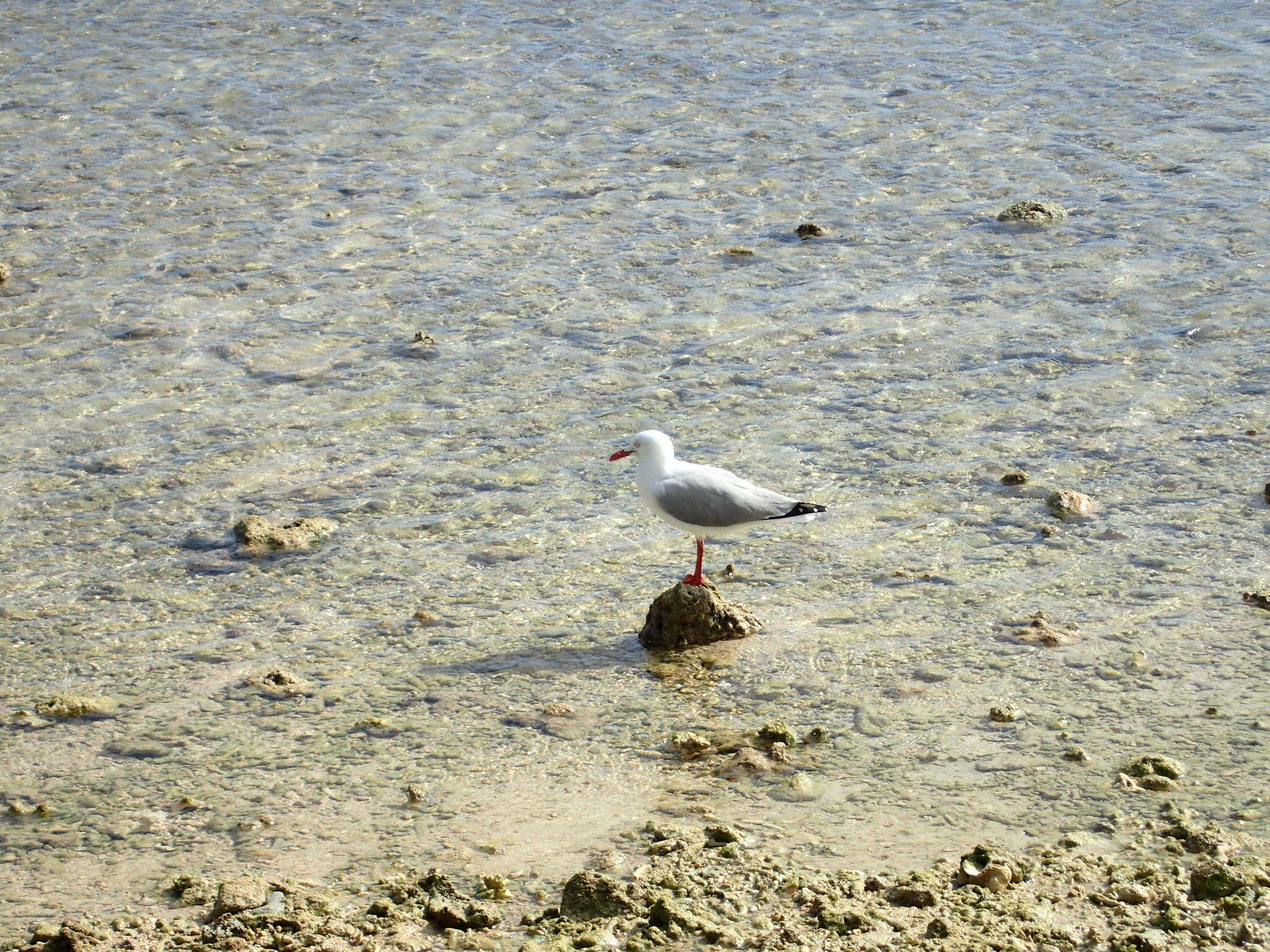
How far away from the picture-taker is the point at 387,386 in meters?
10.7

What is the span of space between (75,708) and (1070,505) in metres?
5.70

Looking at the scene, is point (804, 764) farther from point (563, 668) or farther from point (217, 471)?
point (217, 471)

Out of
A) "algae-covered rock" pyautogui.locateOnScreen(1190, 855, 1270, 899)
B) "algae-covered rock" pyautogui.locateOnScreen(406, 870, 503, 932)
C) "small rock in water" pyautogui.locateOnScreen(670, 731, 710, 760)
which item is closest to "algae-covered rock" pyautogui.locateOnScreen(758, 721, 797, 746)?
"small rock in water" pyautogui.locateOnScreen(670, 731, 710, 760)

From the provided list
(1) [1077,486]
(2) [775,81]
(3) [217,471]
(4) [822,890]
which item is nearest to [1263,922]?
(4) [822,890]

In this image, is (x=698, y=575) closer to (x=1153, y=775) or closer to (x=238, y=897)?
(x=1153, y=775)

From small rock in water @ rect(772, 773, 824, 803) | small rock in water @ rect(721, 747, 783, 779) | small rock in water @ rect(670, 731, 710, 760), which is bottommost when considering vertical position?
small rock in water @ rect(670, 731, 710, 760)

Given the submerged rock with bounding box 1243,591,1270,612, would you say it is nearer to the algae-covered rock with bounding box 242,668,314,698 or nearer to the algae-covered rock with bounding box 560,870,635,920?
the algae-covered rock with bounding box 560,870,635,920

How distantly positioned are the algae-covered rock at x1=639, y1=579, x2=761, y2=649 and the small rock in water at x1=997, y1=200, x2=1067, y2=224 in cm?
682

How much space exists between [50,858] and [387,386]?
5166 mm

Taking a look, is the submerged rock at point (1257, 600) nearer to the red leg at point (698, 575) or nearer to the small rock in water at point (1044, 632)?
the small rock in water at point (1044, 632)

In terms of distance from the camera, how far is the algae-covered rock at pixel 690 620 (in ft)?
25.1

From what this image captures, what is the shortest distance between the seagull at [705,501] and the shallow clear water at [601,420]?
→ 51 centimetres

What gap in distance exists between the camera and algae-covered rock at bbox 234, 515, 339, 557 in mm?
8688

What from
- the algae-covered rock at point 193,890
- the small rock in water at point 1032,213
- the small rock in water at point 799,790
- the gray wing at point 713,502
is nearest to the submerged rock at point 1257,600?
the gray wing at point 713,502
